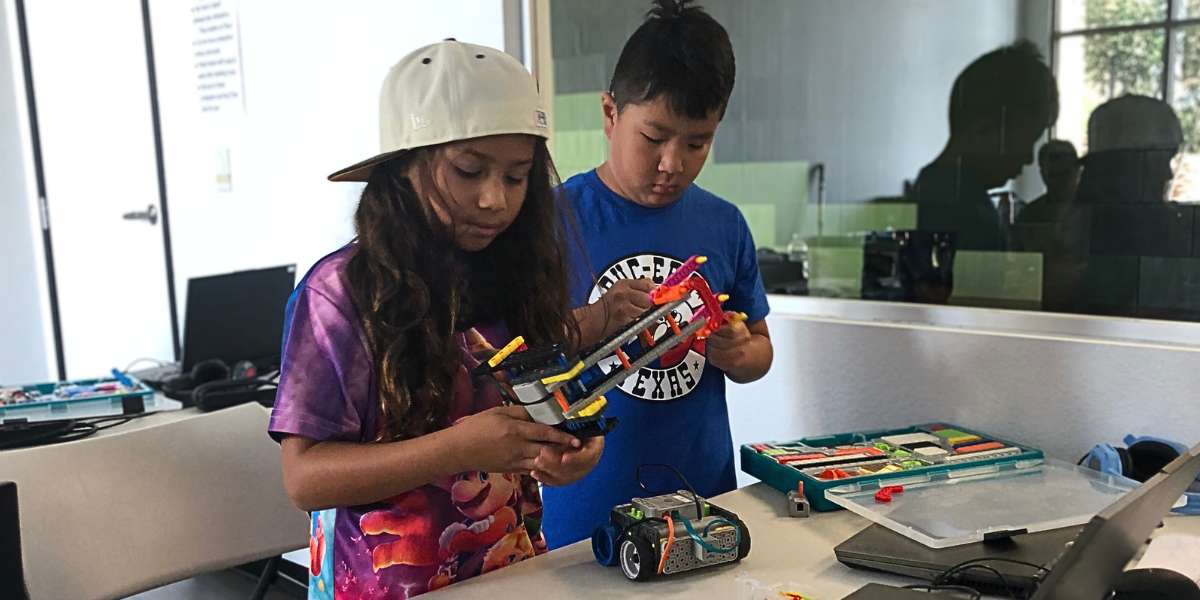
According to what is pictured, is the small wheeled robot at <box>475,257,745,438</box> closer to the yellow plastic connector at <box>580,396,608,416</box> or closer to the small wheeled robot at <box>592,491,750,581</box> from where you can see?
the yellow plastic connector at <box>580,396,608,416</box>

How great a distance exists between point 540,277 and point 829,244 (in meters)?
1.07

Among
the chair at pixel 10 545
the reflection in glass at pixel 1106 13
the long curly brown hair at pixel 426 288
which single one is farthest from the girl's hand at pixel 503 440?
the reflection in glass at pixel 1106 13

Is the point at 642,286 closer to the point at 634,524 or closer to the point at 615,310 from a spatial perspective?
the point at 615,310

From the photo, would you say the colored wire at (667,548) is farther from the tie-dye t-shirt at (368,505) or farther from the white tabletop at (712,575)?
the tie-dye t-shirt at (368,505)

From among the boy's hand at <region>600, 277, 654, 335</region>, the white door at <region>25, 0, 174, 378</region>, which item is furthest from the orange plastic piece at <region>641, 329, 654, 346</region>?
the white door at <region>25, 0, 174, 378</region>

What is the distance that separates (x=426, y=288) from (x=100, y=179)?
3264 mm

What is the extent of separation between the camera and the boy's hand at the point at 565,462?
988mm

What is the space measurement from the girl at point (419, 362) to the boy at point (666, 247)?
0.99ft

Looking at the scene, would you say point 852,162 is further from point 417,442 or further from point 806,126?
point 417,442

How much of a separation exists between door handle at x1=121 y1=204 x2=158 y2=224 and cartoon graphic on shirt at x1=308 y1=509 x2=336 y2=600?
2.80 m

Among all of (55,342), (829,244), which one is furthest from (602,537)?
(55,342)

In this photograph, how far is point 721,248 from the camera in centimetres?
153

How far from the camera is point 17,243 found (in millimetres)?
3975

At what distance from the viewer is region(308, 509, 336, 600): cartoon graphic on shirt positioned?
109 cm
